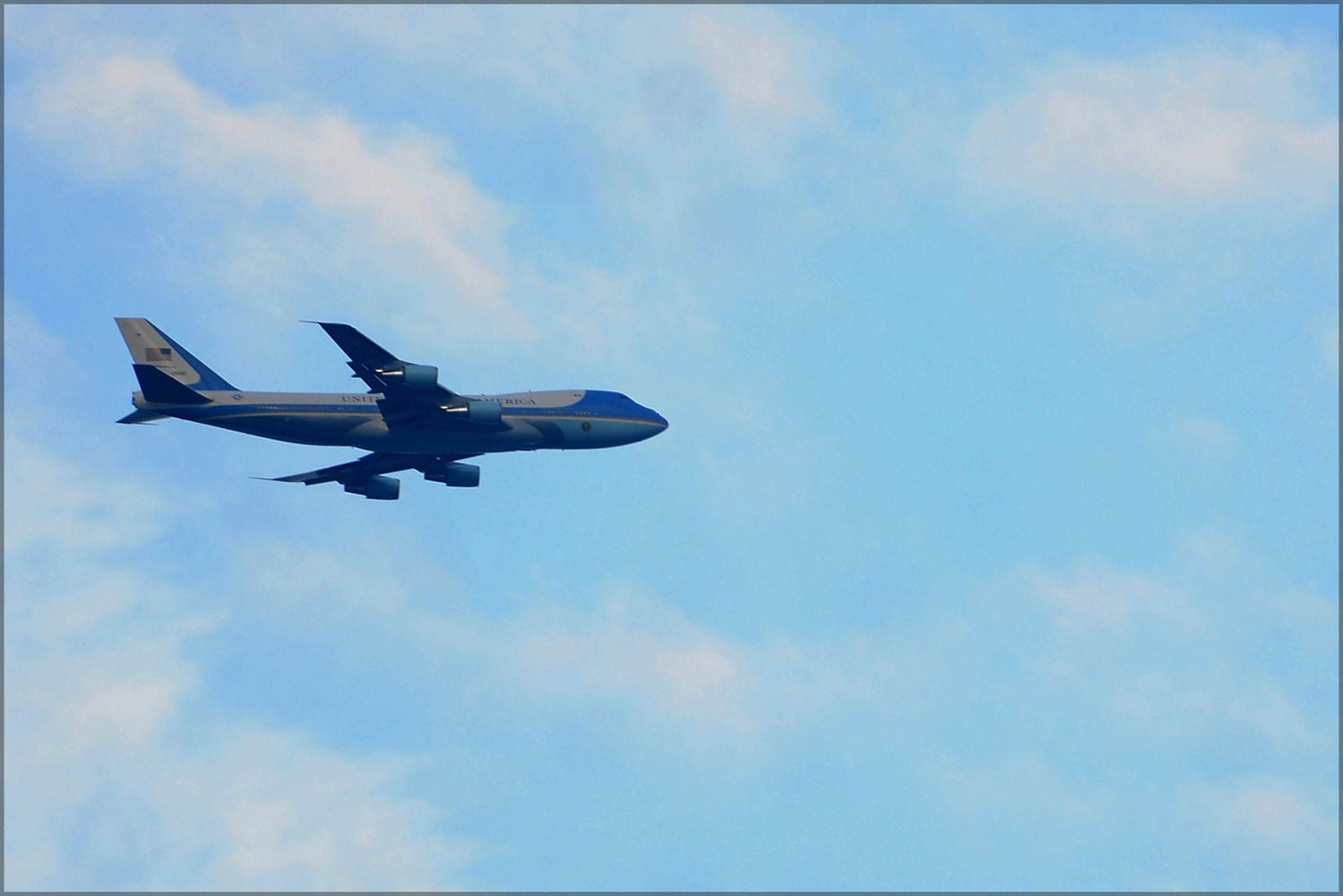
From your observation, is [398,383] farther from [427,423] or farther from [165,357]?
[165,357]

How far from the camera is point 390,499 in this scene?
11550 centimetres

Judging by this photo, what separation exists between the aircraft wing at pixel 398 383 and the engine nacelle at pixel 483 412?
48 cm

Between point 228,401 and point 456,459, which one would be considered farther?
point 456,459

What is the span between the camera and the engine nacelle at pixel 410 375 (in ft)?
333

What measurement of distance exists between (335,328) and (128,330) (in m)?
16.5

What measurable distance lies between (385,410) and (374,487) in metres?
12.2

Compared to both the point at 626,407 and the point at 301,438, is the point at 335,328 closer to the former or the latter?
the point at 301,438

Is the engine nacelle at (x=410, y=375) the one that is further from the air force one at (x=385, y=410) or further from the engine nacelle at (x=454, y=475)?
the engine nacelle at (x=454, y=475)

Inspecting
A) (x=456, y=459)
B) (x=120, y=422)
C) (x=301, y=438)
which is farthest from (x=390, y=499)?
(x=120, y=422)

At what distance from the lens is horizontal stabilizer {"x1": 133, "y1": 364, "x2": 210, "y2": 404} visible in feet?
332

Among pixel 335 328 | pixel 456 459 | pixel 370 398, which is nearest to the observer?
pixel 335 328

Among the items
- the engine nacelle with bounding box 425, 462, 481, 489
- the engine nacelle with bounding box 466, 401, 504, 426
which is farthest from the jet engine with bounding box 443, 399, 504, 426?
the engine nacelle with bounding box 425, 462, 481, 489

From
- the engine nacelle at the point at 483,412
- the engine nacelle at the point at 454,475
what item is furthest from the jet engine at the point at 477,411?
the engine nacelle at the point at 454,475

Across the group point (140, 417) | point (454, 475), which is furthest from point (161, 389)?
point (454, 475)
